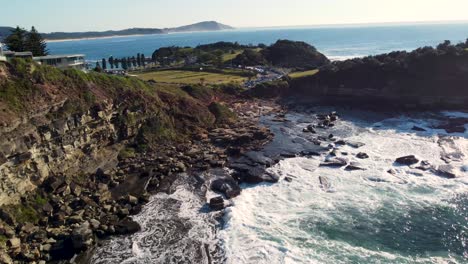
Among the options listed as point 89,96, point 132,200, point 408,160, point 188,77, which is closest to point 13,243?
point 132,200

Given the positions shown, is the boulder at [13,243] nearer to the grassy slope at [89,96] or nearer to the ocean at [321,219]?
the ocean at [321,219]

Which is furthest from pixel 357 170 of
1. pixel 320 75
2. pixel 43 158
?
pixel 320 75

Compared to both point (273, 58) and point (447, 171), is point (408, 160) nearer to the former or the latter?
point (447, 171)

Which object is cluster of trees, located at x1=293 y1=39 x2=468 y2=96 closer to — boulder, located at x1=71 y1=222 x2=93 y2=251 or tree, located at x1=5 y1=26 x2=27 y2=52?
tree, located at x1=5 y1=26 x2=27 y2=52

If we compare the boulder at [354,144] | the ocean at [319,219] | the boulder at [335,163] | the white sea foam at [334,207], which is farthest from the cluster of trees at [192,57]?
the ocean at [319,219]

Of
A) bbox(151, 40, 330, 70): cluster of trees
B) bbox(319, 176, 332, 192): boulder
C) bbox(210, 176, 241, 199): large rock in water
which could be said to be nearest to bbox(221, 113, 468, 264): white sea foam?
bbox(319, 176, 332, 192): boulder

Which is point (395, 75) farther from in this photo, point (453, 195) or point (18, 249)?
point (18, 249)
